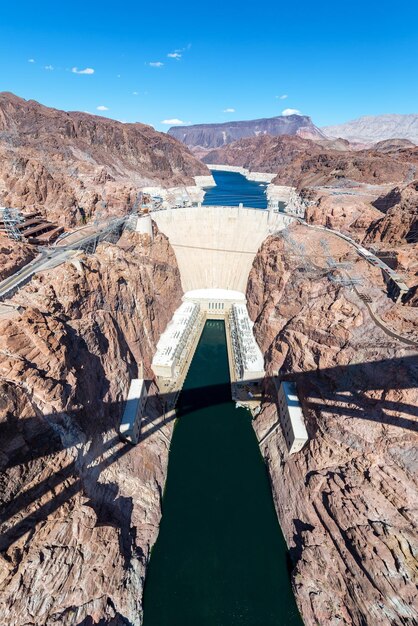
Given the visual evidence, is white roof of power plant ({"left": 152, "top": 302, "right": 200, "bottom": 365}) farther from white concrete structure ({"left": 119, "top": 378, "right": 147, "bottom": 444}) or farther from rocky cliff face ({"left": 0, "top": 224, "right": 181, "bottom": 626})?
rocky cliff face ({"left": 0, "top": 224, "right": 181, "bottom": 626})

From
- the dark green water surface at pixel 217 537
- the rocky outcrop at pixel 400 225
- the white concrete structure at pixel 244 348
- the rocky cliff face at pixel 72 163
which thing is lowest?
the dark green water surface at pixel 217 537

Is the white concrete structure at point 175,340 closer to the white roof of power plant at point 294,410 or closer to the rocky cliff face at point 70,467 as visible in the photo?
the rocky cliff face at point 70,467

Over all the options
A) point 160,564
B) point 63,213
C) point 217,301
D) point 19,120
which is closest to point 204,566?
point 160,564

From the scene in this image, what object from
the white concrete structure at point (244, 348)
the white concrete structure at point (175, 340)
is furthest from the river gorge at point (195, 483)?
the white concrete structure at point (175, 340)

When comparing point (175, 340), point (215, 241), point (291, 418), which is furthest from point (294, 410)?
point (215, 241)

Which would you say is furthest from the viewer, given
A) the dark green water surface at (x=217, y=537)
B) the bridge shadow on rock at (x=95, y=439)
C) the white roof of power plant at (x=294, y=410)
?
the white roof of power plant at (x=294, y=410)

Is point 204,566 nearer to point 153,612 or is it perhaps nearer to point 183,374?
point 153,612
